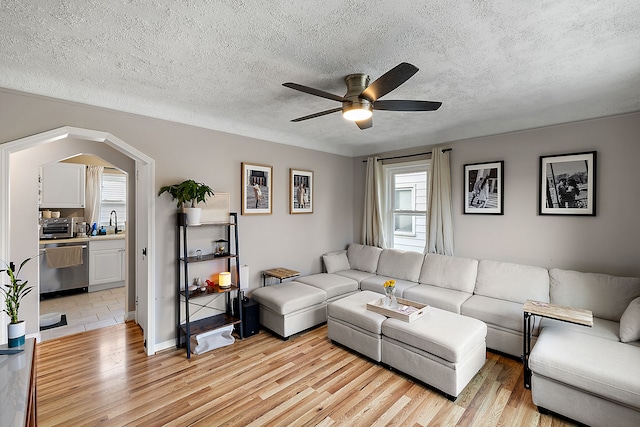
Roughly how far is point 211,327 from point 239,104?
2383 mm

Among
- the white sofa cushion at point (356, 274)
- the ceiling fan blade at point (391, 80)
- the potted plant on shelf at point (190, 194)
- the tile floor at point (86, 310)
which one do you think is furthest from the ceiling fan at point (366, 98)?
the tile floor at point (86, 310)

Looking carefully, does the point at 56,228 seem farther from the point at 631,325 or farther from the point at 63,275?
the point at 631,325

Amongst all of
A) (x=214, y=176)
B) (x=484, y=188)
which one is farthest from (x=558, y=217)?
(x=214, y=176)

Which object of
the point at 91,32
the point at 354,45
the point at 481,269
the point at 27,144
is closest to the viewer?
the point at 91,32

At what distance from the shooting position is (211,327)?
127 inches

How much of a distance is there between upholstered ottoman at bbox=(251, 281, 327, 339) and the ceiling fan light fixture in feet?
7.15

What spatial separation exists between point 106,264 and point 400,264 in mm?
5109

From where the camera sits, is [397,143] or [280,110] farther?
[397,143]

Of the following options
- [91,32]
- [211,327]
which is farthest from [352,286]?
[91,32]

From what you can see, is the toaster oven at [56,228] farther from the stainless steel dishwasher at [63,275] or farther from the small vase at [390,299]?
the small vase at [390,299]

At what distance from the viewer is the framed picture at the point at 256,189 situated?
380 cm

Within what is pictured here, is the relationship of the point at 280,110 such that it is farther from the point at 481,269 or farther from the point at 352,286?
the point at 481,269

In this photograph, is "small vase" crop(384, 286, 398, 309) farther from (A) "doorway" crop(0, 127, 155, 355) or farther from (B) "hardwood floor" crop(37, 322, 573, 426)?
(A) "doorway" crop(0, 127, 155, 355)

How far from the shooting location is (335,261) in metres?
4.77
